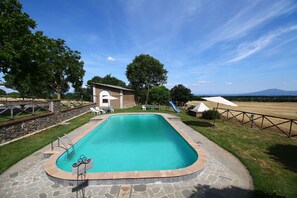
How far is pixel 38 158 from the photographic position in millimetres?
6070

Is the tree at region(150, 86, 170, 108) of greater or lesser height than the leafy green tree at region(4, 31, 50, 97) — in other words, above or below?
below

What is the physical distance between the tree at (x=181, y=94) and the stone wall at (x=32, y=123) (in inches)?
709

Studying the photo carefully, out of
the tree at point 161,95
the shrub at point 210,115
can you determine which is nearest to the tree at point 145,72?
the tree at point 161,95

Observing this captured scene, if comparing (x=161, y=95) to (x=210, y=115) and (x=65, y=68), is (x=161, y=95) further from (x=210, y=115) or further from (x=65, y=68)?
(x=65, y=68)

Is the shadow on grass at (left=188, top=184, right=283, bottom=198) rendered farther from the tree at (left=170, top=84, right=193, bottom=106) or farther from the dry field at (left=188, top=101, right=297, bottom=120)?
the tree at (left=170, top=84, right=193, bottom=106)

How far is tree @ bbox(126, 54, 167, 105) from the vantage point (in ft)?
119

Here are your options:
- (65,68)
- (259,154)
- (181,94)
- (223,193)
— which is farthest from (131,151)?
(65,68)

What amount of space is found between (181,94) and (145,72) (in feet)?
40.7

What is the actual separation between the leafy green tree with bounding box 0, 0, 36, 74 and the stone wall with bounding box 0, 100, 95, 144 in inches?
189

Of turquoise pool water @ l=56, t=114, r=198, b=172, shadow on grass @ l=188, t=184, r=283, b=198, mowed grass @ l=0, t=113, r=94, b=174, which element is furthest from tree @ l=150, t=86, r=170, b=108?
shadow on grass @ l=188, t=184, r=283, b=198

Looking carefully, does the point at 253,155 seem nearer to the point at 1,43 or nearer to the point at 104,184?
the point at 104,184

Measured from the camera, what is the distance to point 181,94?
27.4 metres

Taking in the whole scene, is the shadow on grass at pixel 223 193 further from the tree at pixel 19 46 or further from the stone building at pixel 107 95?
the stone building at pixel 107 95

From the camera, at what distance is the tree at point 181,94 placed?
27.3 meters
